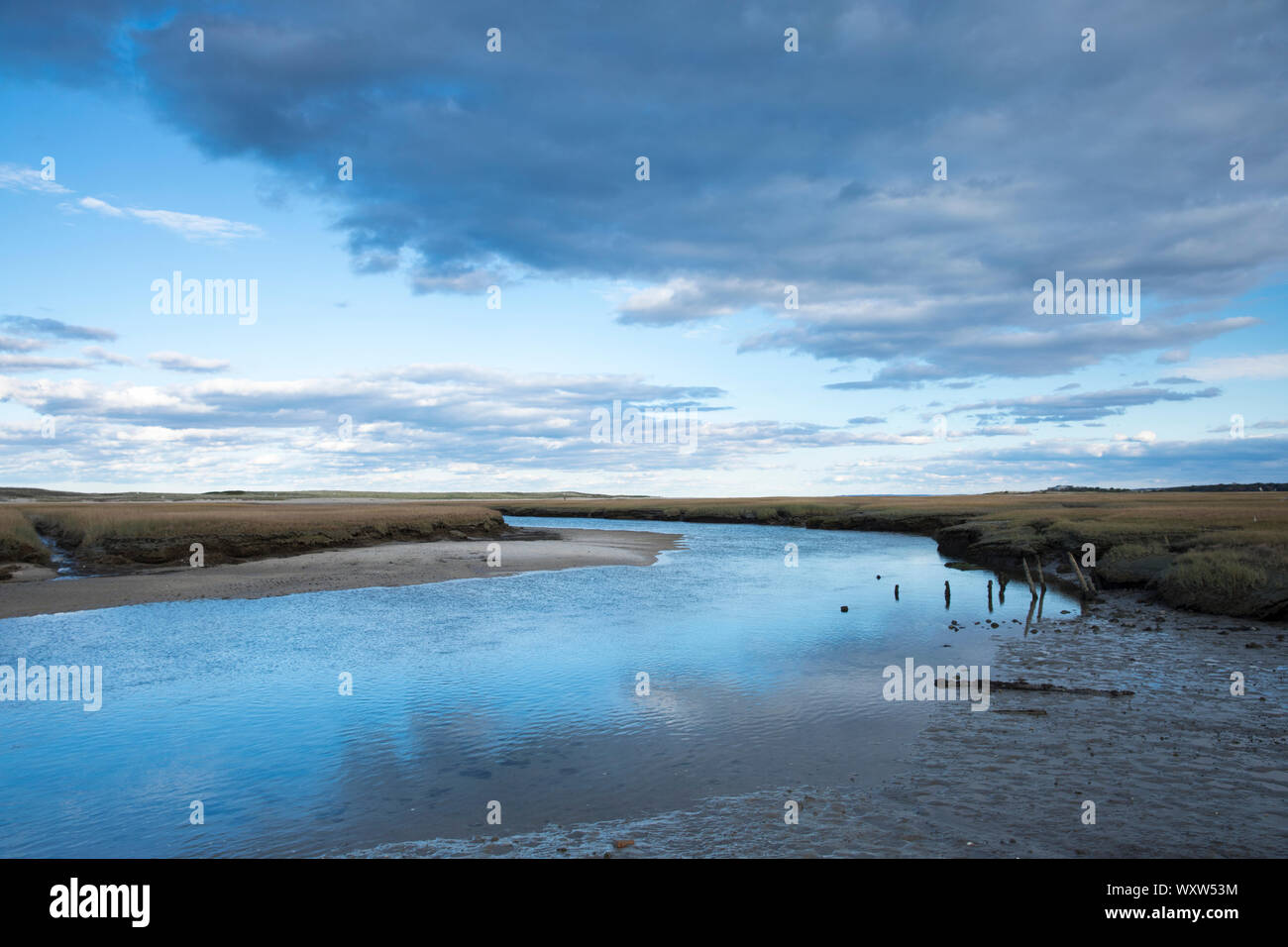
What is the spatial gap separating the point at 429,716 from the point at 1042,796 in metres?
13.0

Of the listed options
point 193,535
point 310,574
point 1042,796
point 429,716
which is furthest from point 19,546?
point 1042,796

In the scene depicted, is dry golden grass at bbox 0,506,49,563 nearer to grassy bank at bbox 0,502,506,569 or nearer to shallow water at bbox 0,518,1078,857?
grassy bank at bbox 0,502,506,569

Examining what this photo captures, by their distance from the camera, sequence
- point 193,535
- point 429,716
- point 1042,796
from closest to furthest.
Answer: point 1042,796
point 429,716
point 193,535

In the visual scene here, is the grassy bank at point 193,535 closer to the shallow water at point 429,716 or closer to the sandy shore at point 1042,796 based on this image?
the shallow water at point 429,716

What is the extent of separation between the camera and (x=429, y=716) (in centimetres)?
1722

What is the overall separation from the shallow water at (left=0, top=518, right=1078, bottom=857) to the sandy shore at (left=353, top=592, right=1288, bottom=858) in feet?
2.73

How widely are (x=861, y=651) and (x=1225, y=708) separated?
33.0 ft

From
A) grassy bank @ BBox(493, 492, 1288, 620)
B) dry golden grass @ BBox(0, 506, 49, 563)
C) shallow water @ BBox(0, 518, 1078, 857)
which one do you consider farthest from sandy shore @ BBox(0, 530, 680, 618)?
grassy bank @ BBox(493, 492, 1288, 620)

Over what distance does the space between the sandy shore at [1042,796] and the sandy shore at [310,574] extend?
30645 mm

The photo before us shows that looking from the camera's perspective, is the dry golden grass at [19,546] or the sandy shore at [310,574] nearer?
the sandy shore at [310,574]

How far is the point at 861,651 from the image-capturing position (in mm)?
24125

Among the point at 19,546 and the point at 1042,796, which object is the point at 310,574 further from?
the point at 1042,796

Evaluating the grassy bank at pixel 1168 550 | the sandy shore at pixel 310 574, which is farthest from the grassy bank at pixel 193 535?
the grassy bank at pixel 1168 550

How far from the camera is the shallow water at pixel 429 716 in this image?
1171 centimetres
